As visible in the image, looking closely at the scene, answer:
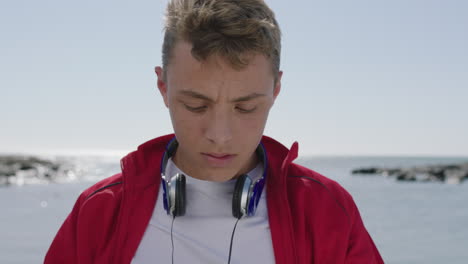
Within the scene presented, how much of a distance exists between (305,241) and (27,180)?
2678 centimetres

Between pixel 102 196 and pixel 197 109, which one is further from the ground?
pixel 197 109

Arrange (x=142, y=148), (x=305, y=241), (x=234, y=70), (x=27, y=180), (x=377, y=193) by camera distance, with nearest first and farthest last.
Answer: (x=234, y=70) → (x=305, y=241) → (x=142, y=148) → (x=377, y=193) → (x=27, y=180)

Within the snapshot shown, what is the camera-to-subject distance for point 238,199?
80.0 inches

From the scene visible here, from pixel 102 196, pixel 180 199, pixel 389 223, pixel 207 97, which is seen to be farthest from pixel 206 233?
pixel 389 223

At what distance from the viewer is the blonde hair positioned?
188 cm

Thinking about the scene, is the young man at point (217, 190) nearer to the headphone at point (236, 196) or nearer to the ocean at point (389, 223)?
the headphone at point (236, 196)

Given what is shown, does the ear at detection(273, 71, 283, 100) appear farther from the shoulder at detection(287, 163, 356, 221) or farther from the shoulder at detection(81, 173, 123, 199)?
the shoulder at detection(81, 173, 123, 199)

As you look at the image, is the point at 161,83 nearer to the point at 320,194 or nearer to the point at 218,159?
the point at 218,159

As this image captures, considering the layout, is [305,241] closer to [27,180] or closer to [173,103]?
[173,103]

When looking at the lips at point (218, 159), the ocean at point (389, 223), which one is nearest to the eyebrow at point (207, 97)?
the lips at point (218, 159)

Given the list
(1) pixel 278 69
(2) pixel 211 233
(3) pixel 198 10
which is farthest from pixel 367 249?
(3) pixel 198 10

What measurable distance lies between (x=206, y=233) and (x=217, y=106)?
52 centimetres

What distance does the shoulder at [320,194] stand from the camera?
2.07 meters

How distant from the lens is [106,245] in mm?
2057
